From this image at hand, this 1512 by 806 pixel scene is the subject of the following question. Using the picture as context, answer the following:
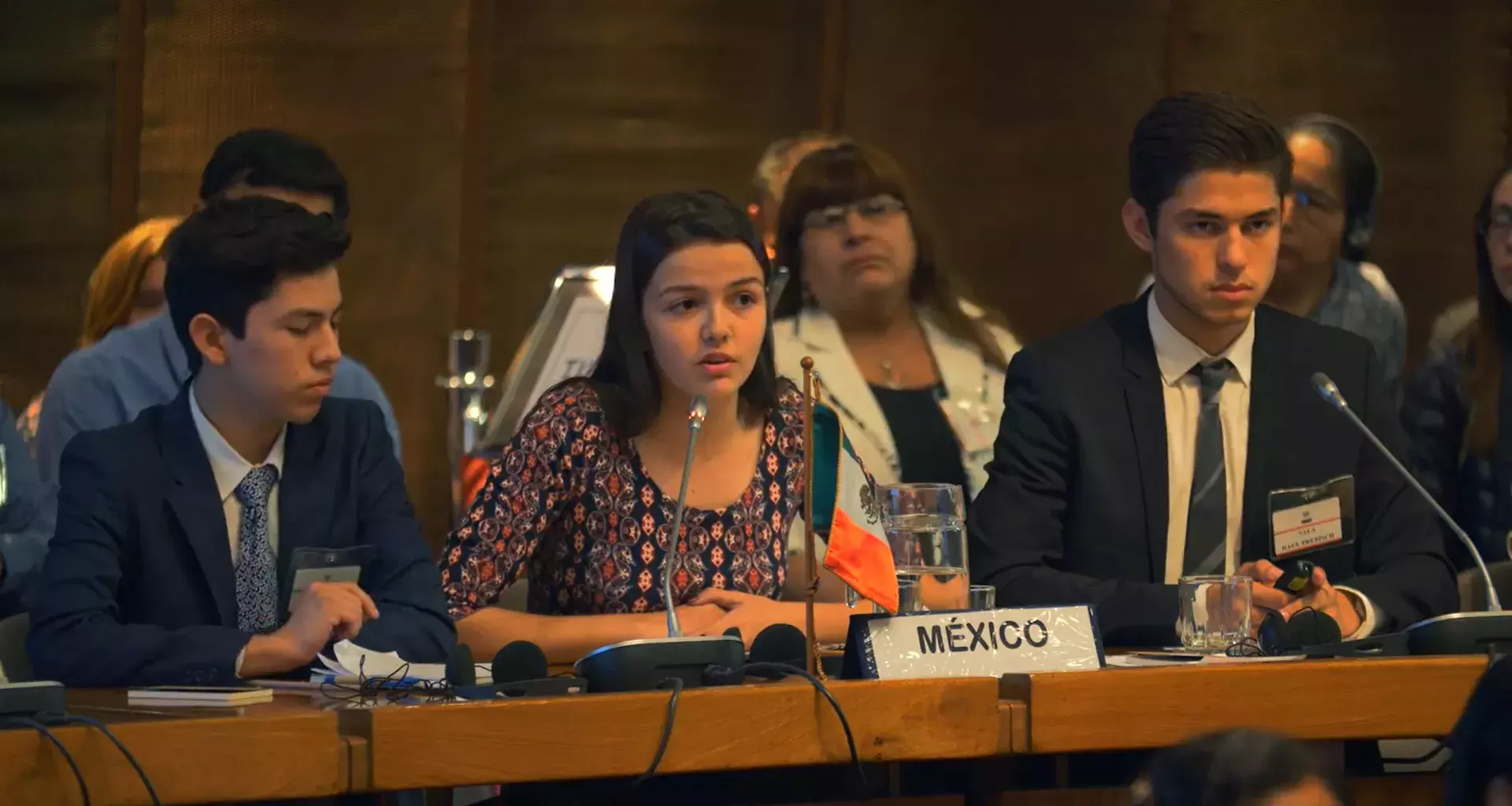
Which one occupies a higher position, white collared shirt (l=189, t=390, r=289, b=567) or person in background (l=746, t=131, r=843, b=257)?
person in background (l=746, t=131, r=843, b=257)

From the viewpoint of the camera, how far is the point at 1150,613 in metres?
2.89

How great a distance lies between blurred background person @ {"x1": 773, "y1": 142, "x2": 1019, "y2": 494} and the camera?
3.89 metres

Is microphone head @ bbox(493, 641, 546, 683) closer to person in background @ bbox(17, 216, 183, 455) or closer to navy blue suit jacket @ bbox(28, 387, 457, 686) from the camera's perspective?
navy blue suit jacket @ bbox(28, 387, 457, 686)

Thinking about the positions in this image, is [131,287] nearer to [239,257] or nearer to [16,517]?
[16,517]

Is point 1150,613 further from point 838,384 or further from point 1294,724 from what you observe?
point 838,384

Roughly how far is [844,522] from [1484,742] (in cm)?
93

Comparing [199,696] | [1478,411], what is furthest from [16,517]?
[1478,411]

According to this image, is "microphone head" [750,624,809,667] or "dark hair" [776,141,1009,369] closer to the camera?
"microphone head" [750,624,809,667]

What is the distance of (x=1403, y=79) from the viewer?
6230 millimetres

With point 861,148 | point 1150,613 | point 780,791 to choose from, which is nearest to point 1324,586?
point 1150,613

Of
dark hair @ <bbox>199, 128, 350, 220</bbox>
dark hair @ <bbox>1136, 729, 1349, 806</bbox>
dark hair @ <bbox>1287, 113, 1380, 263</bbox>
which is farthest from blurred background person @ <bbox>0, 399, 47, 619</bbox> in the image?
dark hair @ <bbox>1287, 113, 1380, 263</bbox>

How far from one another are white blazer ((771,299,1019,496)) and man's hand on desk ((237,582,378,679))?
1.37m

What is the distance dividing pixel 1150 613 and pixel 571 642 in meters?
0.84

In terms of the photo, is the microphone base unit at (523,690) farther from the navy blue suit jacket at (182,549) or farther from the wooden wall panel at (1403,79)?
the wooden wall panel at (1403,79)
